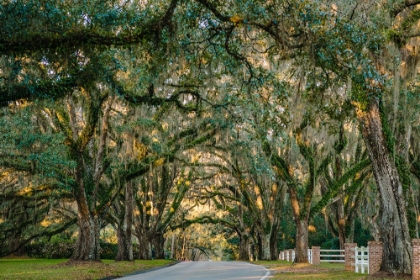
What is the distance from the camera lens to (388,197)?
12.4m

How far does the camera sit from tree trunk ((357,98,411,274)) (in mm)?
12094

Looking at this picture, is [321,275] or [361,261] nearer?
[321,275]

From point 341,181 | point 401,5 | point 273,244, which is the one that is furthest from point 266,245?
point 401,5

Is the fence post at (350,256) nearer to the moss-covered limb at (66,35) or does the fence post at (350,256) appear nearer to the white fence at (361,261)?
the white fence at (361,261)

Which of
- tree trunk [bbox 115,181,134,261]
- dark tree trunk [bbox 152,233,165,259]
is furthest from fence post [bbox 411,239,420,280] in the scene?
dark tree trunk [bbox 152,233,165,259]

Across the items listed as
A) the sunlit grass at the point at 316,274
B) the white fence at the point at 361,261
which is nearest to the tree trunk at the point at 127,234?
the sunlit grass at the point at 316,274

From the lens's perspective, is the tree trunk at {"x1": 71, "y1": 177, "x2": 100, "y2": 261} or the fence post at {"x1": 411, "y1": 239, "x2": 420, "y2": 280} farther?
the tree trunk at {"x1": 71, "y1": 177, "x2": 100, "y2": 261}

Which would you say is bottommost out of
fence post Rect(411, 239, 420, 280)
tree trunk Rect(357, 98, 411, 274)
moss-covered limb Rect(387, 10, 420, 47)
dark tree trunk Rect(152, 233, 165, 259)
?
dark tree trunk Rect(152, 233, 165, 259)

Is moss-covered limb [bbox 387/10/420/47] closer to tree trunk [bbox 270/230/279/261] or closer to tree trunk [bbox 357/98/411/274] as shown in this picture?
tree trunk [bbox 357/98/411/274]

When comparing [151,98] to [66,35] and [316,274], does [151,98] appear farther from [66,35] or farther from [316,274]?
[316,274]

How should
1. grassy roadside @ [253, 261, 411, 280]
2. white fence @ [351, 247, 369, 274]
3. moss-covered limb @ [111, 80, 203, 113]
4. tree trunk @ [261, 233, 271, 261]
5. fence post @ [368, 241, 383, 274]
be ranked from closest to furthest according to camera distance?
grassy roadside @ [253, 261, 411, 280] < moss-covered limb @ [111, 80, 203, 113] < fence post @ [368, 241, 383, 274] < white fence @ [351, 247, 369, 274] < tree trunk @ [261, 233, 271, 261]

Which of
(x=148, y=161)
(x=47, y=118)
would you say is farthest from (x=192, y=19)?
(x=47, y=118)

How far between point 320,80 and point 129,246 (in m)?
17.2

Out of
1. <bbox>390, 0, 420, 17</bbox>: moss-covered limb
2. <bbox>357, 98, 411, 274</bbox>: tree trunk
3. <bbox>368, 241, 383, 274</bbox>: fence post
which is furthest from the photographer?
<bbox>368, 241, 383, 274</bbox>: fence post
